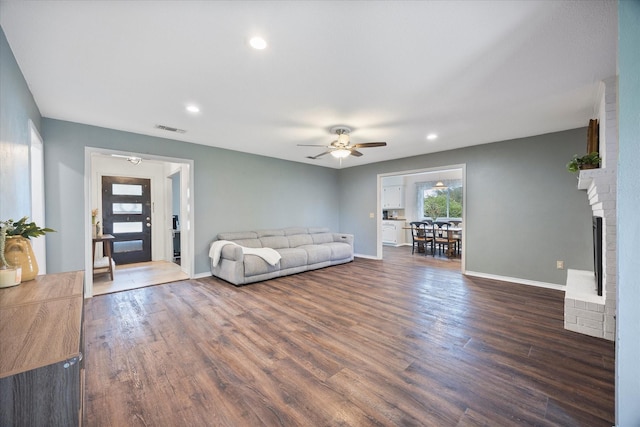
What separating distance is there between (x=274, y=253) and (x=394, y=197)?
19.6ft

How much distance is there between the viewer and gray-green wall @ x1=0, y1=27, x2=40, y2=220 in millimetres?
1764

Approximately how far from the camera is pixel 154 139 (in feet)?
14.0

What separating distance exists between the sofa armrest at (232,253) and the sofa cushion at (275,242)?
0.91m

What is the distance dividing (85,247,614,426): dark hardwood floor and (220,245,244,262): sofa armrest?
26.1 inches

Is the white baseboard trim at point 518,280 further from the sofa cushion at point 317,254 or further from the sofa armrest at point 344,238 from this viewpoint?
the sofa cushion at point 317,254

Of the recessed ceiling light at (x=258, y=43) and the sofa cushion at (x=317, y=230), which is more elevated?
the recessed ceiling light at (x=258, y=43)

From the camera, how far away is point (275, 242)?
550 centimetres

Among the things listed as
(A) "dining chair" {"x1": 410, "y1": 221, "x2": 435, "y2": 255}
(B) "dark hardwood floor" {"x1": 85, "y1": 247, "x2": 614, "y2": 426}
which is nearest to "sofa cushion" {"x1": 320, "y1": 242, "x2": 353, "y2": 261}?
(B) "dark hardwood floor" {"x1": 85, "y1": 247, "x2": 614, "y2": 426}

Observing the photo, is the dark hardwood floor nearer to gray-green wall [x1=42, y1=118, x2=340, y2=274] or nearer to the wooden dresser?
the wooden dresser

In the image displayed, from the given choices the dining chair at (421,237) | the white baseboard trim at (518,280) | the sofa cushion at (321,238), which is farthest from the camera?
the dining chair at (421,237)

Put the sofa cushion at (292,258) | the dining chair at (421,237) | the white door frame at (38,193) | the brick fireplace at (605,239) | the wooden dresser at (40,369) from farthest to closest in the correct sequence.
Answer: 1. the dining chair at (421,237)
2. the sofa cushion at (292,258)
3. the white door frame at (38,193)
4. the brick fireplace at (605,239)
5. the wooden dresser at (40,369)

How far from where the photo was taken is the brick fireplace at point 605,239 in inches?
93.6

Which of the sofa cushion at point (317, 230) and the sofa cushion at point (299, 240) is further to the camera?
the sofa cushion at point (317, 230)

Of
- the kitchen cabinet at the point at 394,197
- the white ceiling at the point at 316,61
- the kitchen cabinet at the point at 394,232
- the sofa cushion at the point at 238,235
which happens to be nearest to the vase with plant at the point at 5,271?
the white ceiling at the point at 316,61
